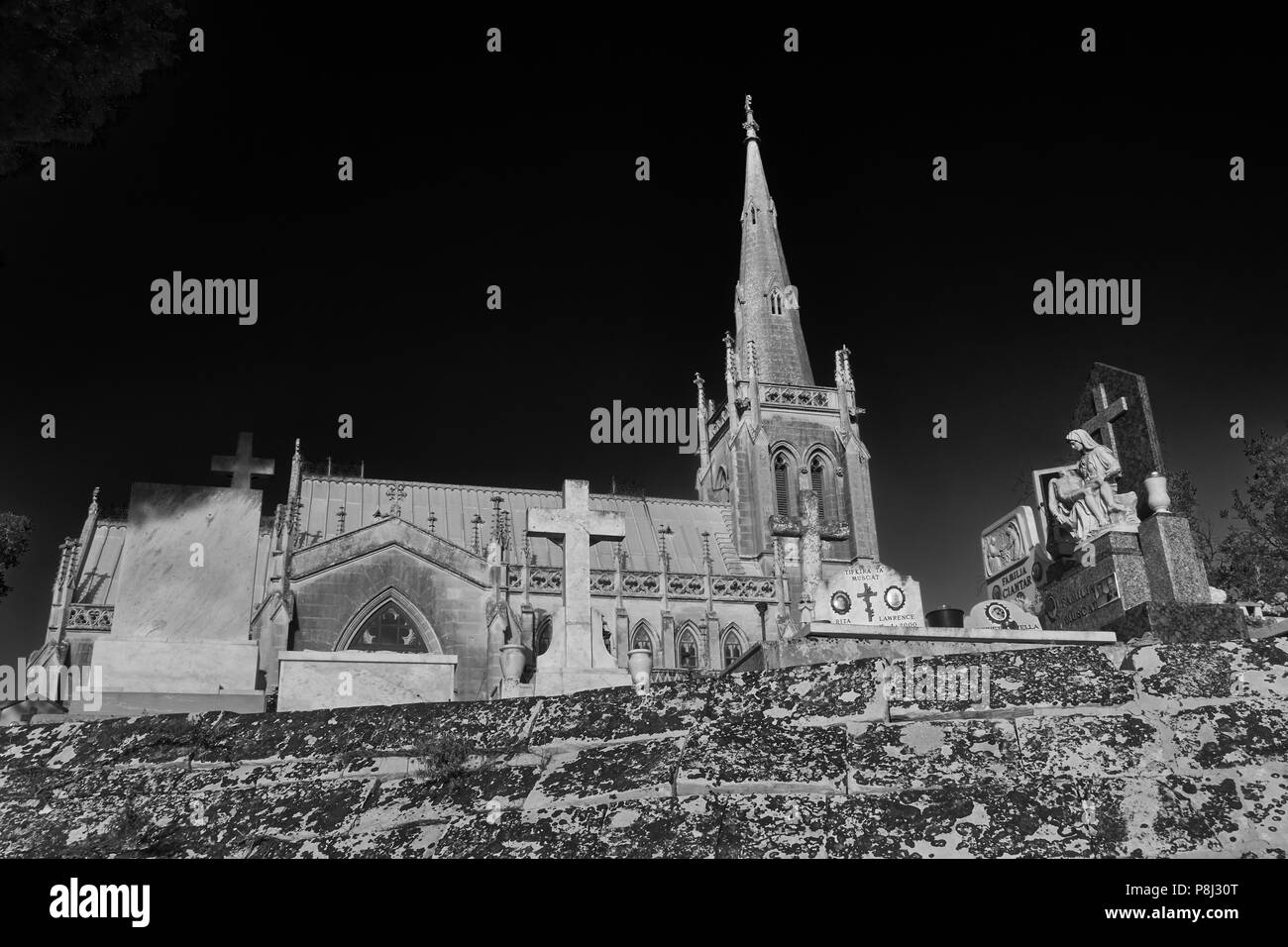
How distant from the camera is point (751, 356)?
45.4 meters

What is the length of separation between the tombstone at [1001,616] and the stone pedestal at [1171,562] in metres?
2.45

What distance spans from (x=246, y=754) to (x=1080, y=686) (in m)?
3.29

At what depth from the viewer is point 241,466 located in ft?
30.5

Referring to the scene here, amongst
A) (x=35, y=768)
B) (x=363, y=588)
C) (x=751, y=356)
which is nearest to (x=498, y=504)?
(x=363, y=588)

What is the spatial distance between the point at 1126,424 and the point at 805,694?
10020 mm

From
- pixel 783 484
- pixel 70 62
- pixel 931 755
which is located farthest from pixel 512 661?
pixel 783 484

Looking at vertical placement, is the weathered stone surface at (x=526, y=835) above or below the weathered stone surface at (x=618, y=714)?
below

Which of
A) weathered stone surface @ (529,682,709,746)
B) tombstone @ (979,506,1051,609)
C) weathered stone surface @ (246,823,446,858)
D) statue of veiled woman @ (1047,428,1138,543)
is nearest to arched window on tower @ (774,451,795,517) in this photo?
tombstone @ (979,506,1051,609)

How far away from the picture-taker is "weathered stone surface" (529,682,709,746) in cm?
397

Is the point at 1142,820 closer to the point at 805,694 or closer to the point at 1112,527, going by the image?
the point at 805,694

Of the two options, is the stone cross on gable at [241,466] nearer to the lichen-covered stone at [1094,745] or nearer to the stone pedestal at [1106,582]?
the lichen-covered stone at [1094,745]

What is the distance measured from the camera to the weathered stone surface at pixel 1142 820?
304 cm

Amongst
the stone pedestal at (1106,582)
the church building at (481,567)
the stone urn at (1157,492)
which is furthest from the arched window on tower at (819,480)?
the stone urn at (1157,492)

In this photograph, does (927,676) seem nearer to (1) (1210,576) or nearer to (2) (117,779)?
(2) (117,779)
